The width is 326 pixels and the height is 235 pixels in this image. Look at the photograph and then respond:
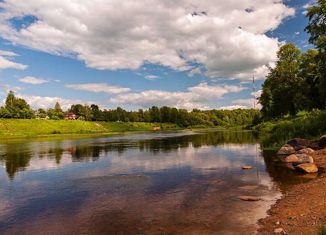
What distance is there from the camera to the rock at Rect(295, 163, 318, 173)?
79.1ft

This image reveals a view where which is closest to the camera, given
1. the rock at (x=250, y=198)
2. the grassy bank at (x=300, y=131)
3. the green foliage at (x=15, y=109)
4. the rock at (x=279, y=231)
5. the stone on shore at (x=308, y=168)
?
the rock at (x=279, y=231)

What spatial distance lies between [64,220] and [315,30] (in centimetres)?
3838

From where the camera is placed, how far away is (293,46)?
241 feet

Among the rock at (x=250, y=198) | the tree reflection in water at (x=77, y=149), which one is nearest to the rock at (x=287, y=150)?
the rock at (x=250, y=198)

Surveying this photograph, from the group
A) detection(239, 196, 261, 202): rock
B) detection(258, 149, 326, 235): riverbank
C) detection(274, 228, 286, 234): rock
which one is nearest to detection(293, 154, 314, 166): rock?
detection(258, 149, 326, 235): riverbank

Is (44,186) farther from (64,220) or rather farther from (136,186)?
(64,220)

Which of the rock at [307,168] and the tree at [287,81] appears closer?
the rock at [307,168]

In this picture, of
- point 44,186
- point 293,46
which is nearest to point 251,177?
point 44,186

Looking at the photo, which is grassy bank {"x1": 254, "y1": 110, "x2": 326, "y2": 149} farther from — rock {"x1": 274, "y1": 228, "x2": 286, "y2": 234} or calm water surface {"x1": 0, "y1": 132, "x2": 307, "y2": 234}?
rock {"x1": 274, "y1": 228, "x2": 286, "y2": 234}

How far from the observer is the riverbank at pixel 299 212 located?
12.1 m

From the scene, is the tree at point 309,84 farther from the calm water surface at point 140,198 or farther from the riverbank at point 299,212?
the riverbank at point 299,212

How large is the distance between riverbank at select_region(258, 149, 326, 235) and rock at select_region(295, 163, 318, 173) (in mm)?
5601

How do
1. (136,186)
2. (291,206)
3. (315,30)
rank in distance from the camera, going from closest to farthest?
1. (291,206)
2. (136,186)
3. (315,30)

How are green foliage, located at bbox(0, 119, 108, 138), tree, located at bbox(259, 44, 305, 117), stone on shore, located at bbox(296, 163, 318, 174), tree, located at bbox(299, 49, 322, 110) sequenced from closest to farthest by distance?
stone on shore, located at bbox(296, 163, 318, 174) < tree, located at bbox(299, 49, 322, 110) < tree, located at bbox(259, 44, 305, 117) < green foliage, located at bbox(0, 119, 108, 138)
